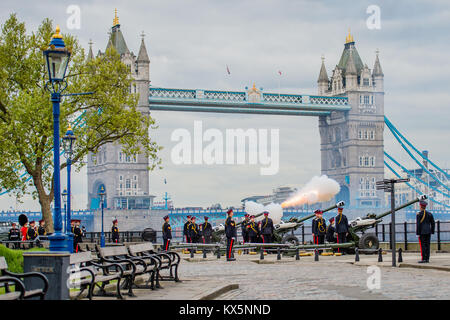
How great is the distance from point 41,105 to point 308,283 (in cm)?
1924

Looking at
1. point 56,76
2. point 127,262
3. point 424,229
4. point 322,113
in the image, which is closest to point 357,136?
point 322,113

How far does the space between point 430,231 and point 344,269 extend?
8.61ft

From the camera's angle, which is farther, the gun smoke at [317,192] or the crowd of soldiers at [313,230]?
the gun smoke at [317,192]

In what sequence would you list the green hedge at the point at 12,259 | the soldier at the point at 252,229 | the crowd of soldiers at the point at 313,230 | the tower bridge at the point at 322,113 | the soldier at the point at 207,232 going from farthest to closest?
1. the tower bridge at the point at 322,113
2. the soldier at the point at 207,232
3. the soldier at the point at 252,229
4. the crowd of soldiers at the point at 313,230
5. the green hedge at the point at 12,259

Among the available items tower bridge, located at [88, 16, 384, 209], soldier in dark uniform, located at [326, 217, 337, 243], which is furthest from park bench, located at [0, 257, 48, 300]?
tower bridge, located at [88, 16, 384, 209]

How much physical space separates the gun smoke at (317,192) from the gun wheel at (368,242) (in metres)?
13.0

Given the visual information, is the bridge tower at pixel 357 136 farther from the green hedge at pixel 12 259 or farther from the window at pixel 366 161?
the green hedge at pixel 12 259

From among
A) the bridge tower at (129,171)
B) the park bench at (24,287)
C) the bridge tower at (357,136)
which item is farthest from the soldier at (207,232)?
the bridge tower at (357,136)

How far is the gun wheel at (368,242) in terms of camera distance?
83.9ft

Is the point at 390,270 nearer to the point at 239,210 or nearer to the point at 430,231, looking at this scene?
the point at 430,231

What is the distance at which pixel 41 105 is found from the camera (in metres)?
31.4

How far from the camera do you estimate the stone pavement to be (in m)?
12.4

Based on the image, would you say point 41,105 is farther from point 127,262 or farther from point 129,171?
point 129,171
